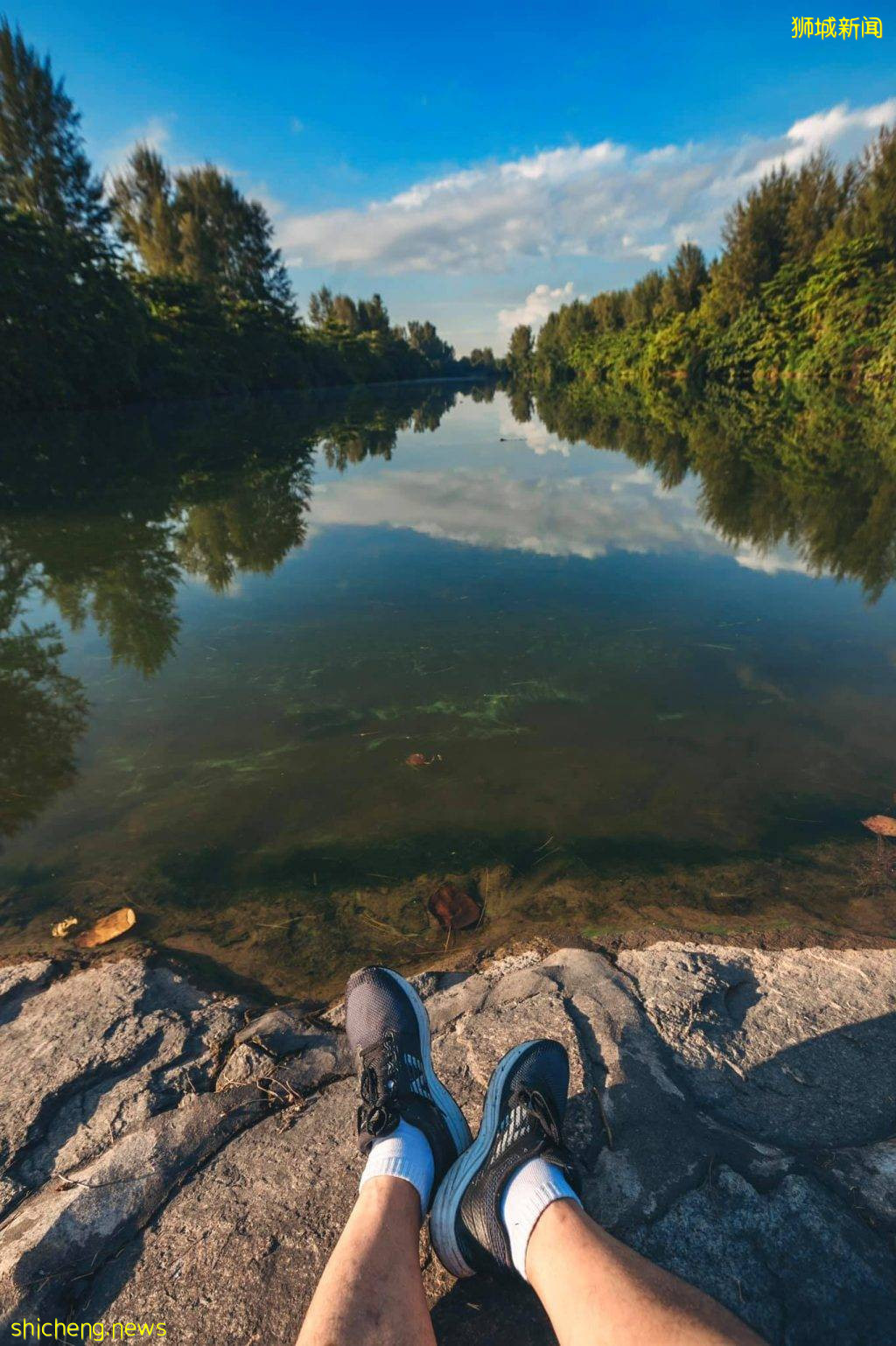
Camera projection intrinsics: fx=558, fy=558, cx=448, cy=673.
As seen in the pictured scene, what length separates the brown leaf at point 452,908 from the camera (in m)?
2.73

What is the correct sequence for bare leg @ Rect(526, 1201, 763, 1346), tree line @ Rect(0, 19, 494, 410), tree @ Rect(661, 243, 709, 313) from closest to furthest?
bare leg @ Rect(526, 1201, 763, 1346) < tree line @ Rect(0, 19, 494, 410) < tree @ Rect(661, 243, 709, 313)

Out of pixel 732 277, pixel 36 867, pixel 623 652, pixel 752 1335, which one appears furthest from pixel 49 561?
pixel 732 277

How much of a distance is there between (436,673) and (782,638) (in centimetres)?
330

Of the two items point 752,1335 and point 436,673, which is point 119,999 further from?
point 436,673

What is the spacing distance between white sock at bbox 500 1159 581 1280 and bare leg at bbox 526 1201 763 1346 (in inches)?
0.9

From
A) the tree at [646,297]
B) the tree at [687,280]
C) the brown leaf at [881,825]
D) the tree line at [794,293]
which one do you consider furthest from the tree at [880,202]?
the brown leaf at [881,825]

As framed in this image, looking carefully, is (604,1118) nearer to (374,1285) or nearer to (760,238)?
(374,1285)

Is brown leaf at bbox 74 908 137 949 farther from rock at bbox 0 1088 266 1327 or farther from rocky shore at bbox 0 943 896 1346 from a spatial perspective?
rock at bbox 0 1088 266 1327

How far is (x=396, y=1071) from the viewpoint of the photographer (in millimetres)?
1771

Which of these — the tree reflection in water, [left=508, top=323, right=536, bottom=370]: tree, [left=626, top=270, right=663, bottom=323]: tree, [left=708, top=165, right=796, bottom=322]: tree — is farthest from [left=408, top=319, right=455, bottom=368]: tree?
the tree reflection in water

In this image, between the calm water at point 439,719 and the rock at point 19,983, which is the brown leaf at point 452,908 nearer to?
the calm water at point 439,719

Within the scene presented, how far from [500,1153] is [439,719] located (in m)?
2.83

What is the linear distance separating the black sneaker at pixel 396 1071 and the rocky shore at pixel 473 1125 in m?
0.10

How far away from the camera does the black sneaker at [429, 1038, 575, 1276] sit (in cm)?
141
